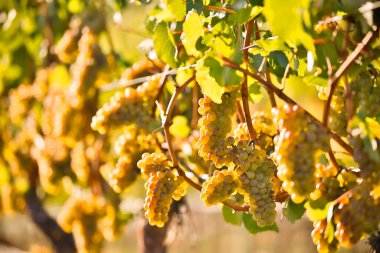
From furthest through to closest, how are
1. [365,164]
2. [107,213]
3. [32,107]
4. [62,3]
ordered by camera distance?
[32,107] < [62,3] < [107,213] < [365,164]

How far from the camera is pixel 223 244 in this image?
554 cm

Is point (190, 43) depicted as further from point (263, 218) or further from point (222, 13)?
point (263, 218)

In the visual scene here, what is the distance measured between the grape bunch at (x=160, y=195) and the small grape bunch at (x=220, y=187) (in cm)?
8

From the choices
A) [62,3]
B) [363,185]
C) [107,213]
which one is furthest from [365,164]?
[62,3]

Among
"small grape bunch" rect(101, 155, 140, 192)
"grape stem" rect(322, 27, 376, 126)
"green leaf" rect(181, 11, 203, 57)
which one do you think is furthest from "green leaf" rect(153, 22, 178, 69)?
"grape stem" rect(322, 27, 376, 126)

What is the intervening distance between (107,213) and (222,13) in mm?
1298

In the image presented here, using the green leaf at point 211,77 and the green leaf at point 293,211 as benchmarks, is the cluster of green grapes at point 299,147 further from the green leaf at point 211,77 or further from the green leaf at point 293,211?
the green leaf at point 293,211

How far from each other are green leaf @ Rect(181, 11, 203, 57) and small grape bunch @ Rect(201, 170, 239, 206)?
209mm

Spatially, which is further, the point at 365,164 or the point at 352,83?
the point at 352,83

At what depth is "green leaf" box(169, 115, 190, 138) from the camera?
6.34ft

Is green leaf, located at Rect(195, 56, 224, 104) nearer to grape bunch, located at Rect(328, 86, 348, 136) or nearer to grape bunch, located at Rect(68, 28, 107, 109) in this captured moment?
grape bunch, located at Rect(328, 86, 348, 136)

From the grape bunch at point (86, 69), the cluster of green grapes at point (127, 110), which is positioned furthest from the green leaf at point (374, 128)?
the grape bunch at point (86, 69)

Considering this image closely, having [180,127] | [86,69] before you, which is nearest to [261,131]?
[180,127]

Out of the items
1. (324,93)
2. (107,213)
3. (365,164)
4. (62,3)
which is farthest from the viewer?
(62,3)
